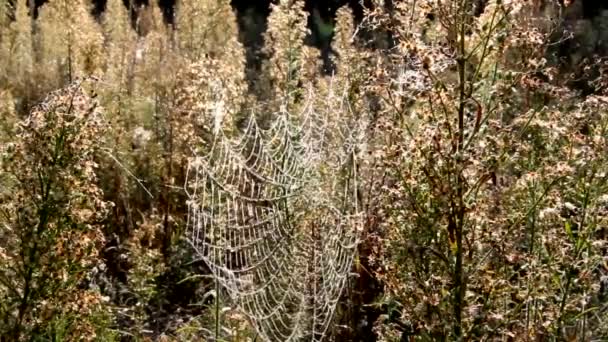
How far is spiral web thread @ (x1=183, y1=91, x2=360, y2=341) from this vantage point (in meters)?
6.29

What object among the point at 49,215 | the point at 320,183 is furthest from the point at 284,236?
the point at 49,215

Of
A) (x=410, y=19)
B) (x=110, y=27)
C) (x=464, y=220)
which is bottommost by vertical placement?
(x=464, y=220)

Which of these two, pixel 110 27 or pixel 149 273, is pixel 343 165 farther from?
pixel 110 27

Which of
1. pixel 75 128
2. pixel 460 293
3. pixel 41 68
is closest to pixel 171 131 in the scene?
pixel 41 68

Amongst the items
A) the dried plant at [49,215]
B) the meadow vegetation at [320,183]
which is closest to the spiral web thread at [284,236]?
the meadow vegetation at [320,183]

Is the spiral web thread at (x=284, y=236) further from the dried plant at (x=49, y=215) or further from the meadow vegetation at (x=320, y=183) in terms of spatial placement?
the dried plant at (x=49, y=215)

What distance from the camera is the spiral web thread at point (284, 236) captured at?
6.29 m

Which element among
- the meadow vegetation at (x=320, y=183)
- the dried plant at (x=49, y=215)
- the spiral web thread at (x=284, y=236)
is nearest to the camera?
the meadow vegetation at (x=320, y=183)

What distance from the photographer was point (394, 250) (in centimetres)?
337

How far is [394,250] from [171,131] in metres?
5.55

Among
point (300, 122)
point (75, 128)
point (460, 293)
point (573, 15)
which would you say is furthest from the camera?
point (573, 15)

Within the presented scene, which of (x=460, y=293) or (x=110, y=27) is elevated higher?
(x=110, y=27)

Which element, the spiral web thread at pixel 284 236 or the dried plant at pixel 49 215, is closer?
the dried plant at pixel 49 215

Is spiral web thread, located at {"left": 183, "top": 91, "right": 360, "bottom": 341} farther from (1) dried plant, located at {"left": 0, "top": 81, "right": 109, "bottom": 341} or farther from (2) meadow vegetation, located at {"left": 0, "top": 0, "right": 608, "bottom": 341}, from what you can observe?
(1) dried plant, located at {"left": 0, "top": 81, "right": 109, "bottom": 341}
